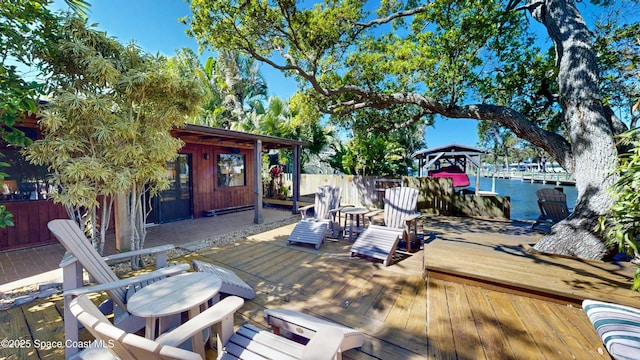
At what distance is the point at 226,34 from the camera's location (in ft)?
19.9

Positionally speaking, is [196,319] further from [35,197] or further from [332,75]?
[332,75]

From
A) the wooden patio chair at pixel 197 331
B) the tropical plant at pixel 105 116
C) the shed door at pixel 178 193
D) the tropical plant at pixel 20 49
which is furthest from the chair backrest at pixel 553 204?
the shed door at pixel 178 193

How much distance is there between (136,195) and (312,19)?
559 cm

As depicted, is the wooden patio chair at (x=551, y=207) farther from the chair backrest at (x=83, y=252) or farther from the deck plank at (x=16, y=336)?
the deck plank at (x=16, y=336)

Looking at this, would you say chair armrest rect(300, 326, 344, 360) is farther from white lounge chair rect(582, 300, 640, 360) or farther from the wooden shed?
the wooden shed

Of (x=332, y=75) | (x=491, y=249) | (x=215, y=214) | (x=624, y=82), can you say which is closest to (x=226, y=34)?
(x=332, y=75)

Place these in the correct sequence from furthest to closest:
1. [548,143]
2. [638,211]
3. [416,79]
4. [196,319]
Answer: [416,79] < [548,143] < [638,211] < [196,319]

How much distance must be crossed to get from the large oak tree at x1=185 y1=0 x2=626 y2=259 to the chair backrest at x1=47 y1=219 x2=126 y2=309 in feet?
17.8

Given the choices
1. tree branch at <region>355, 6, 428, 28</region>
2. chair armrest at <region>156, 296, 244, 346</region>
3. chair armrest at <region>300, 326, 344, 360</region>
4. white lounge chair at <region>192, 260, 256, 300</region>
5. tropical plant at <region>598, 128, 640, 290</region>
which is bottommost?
white lounge chair at <region>192, 260, 256, 300</region>

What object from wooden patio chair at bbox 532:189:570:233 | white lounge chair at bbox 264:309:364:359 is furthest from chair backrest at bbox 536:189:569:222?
white lounge chair at bbox 264:309:364:359

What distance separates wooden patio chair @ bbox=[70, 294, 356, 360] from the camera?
0.96m

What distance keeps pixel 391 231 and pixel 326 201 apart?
1.72m

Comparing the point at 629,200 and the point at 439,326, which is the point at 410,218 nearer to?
the point at 439,326

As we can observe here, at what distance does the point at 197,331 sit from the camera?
1334 mm
